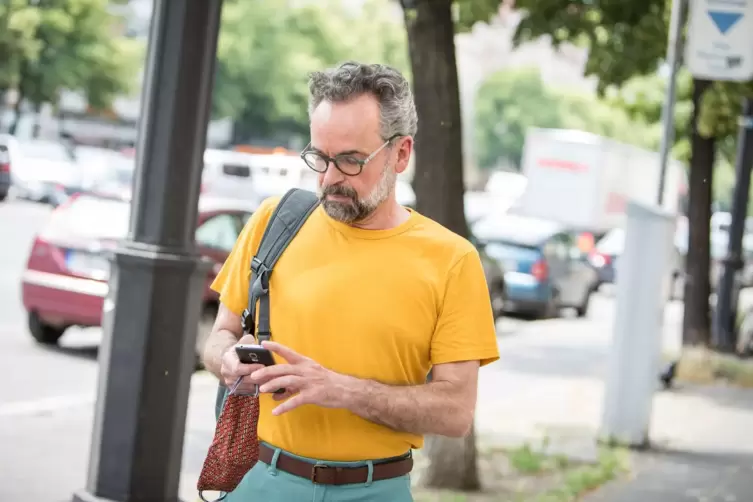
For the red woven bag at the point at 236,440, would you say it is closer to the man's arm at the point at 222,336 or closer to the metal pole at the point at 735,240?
the man's arm at the point at 222,336

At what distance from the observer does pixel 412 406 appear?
309 centimetres

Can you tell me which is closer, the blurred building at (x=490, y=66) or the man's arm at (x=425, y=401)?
the man's arm at (x=425, y=401)

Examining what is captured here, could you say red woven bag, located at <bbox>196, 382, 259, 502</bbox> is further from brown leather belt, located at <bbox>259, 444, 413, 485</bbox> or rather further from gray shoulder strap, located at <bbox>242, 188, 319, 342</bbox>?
gray shoulder strap, located at <bbox>242, 188, 319, 342</bbox>

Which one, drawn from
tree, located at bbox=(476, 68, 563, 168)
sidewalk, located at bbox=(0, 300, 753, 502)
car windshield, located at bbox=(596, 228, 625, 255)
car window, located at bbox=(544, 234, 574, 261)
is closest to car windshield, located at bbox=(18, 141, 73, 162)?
car windshield, located at bbox=(596, 228, 625, 255)

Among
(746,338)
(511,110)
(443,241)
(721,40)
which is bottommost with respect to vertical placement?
(746,338)

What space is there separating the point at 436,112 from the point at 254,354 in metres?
5.43

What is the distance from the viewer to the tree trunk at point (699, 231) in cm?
1666

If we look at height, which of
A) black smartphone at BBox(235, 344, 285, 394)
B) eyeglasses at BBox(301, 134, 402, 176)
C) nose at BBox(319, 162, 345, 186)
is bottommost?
black smartphone at BBox(235, 344, 285, 394)

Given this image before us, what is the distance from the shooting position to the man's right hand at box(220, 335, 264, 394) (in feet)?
9.88

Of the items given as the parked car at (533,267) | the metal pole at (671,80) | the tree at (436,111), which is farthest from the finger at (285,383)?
the parked car at (533,267)

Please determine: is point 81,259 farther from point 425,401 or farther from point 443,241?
point 425,401

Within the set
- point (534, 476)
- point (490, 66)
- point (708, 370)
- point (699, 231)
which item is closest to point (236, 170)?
point (699, 231)

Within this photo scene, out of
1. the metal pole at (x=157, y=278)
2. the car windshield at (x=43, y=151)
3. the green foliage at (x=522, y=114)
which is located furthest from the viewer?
the green foliage at (x=522, y=114)

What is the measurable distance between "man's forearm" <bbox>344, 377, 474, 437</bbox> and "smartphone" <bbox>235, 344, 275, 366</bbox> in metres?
0.18
